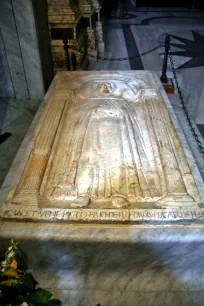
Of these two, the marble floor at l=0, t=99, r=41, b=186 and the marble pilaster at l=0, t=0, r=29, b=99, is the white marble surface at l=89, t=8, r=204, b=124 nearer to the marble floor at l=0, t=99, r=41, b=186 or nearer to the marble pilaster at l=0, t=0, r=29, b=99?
the marble pilaster at l=0, t=0, r=29, b=99

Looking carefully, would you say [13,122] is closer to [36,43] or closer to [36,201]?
[36,43]

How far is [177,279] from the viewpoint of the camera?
1.86 m

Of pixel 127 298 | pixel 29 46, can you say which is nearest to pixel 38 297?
pixel 127 298

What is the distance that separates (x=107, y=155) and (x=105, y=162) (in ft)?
0.31

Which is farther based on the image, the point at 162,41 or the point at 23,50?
the point at 162,41

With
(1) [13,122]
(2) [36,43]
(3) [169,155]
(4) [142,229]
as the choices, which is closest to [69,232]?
(4) [142,229]

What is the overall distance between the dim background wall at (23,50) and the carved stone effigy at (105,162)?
3.04ft

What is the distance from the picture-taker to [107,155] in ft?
7.61

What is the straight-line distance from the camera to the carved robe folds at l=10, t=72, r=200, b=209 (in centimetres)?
191

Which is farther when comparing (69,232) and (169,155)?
(169,155)

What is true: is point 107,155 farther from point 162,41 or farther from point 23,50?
point 162,41

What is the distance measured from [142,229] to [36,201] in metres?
0.73

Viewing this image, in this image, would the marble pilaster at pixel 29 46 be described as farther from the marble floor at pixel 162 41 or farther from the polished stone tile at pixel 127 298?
the polished stone tile at pixel 127 298

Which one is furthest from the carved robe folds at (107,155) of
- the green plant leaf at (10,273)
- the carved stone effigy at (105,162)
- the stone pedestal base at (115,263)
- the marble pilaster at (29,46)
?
the marble pilaster at (29,46)
